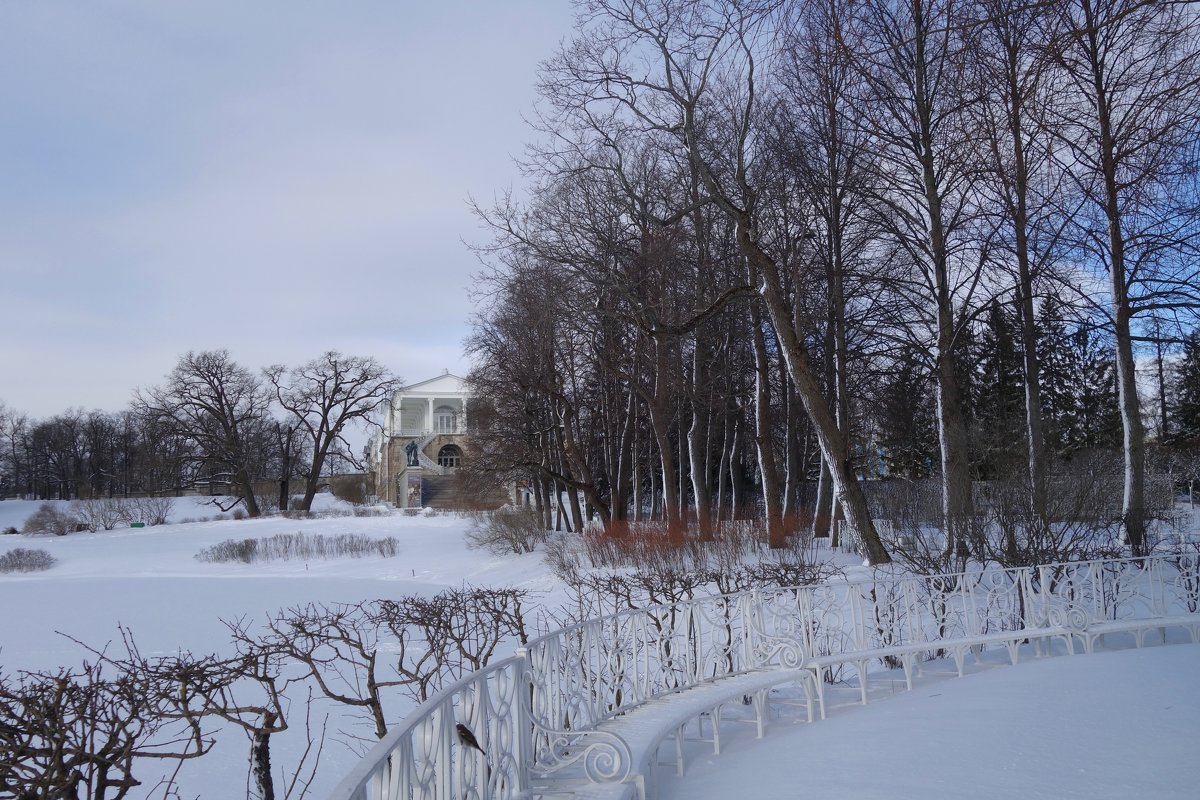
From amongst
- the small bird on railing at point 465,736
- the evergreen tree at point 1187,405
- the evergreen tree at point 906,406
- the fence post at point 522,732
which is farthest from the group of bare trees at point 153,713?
the evergreen tree at point 1187,405

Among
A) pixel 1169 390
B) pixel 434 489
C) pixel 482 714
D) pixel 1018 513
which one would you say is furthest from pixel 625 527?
pixel 434 489

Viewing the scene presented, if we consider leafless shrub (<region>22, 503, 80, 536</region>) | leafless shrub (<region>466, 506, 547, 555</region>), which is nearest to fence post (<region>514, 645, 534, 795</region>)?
leafless shrub (<region>466, 506, 547, 555</region>)

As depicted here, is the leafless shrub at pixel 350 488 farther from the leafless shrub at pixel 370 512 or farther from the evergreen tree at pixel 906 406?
the evergreen tree at pixel 906 406

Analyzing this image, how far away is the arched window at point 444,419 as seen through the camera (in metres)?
65.4

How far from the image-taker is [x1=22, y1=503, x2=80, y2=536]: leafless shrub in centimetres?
4331

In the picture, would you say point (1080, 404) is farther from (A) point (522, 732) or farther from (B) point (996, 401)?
(A) point (522, 732)

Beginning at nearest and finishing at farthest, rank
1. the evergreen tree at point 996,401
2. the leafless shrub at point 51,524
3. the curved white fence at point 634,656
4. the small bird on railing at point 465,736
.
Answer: the curved white fence at point 634,656 → the small bird on railing at point 465,736 → the evergreen tree at point 996,401 → the leafless shrub at point 51,524

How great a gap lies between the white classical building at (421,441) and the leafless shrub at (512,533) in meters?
22.3

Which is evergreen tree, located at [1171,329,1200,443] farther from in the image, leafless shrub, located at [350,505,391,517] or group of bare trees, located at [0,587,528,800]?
leafless shrub, located at [350,505,391,517]

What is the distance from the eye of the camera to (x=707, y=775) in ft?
17.6

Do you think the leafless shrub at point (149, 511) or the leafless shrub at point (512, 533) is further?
the leafless shrub at point (149, 511)

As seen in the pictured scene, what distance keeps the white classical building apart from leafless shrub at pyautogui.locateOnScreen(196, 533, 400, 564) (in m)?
17.6

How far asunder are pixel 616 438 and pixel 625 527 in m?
7.91

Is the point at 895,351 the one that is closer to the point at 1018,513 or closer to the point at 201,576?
the point at 1018,513
